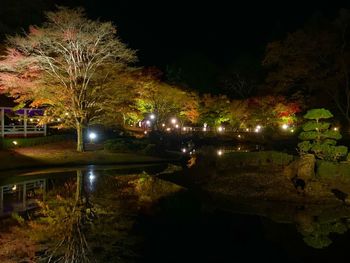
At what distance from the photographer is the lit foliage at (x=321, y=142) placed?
19.1 m

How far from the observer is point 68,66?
31797mm

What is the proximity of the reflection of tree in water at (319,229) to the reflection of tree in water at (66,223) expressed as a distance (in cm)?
626

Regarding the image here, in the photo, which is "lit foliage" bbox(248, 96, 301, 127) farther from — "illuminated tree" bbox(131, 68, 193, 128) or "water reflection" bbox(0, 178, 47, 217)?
"water reflection" bbox(0, 178, 47, 217)

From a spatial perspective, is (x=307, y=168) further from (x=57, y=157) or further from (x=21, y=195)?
(x=57, y=157)

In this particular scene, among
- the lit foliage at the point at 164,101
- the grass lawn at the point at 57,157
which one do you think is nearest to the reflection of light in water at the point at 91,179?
the grass lawn at the point at 57,157

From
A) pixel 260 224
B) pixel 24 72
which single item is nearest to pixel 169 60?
pixel 24 72

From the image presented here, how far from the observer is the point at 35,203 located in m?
16.5

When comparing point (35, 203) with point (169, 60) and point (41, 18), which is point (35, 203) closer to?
point (41, 18)

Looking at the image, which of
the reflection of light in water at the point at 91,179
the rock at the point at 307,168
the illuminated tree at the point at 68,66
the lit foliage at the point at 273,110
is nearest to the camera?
the rock at the point at 307,168

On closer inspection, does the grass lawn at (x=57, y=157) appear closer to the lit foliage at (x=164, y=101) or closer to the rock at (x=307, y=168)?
the rock at (x=307, y=168)

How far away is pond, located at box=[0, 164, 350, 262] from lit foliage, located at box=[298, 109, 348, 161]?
385 centimetres

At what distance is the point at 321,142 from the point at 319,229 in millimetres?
7450

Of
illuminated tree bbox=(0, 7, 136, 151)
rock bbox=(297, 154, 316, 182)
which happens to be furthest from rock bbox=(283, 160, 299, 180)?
illuminated tree bbox=(0, 7, 136, 151)

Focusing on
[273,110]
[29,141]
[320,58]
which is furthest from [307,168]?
[273,110]
